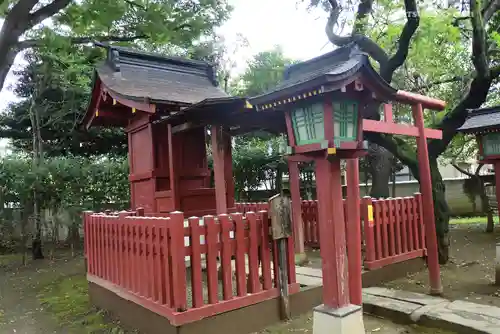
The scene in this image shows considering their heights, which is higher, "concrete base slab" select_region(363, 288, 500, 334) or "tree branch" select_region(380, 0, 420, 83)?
"tree branch" select_region(380, 0, 420, 83)

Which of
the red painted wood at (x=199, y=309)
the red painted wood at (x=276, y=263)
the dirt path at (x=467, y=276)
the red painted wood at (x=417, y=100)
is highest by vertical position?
the red painted wood at (x=417, y=100)

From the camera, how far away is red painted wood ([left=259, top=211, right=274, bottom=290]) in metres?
5.22

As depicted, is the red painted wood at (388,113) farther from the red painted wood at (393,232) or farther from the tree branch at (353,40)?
the tree branch at (353,40)

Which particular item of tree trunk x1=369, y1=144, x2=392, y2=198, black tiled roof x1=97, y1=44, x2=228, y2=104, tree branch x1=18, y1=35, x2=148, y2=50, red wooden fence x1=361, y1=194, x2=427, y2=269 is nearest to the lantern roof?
red wooden fence x1=361, y1=194, x2=427, y2=269

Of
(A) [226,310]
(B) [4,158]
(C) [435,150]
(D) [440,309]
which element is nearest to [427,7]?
(C) [435,150]

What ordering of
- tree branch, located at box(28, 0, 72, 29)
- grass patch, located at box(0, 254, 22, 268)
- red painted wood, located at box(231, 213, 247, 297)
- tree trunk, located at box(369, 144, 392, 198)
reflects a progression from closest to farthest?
1. red painted wood, located at box(231, 213, 247, 297)
2. tree branch, located at box(28, 0, 72, 29)
3. grass patch, located at box(0, 254, 22, 268)
4. tree trunk, located at box(369, 144, 392, 198)

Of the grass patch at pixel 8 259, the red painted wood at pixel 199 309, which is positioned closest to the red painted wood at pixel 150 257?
the red painted wood at pixel 199 309

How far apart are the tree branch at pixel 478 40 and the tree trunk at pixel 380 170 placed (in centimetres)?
844

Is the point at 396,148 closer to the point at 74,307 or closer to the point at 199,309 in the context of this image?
the point at 199,309

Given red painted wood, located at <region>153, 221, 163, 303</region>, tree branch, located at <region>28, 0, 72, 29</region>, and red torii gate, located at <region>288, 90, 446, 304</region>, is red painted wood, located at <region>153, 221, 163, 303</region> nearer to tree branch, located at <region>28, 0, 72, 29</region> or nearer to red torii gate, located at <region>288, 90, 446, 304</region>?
red torii gate, located at <region>288, 90, 446, 304</region>

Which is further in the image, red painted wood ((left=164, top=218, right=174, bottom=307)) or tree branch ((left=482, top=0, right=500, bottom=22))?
tree branch ((left=482, top=0, right=500, bottom=22))

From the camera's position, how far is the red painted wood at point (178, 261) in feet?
14.6

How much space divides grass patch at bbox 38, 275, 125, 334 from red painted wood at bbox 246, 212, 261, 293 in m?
2.09

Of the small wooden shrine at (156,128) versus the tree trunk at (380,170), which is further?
the tree trunk at (380,170)
